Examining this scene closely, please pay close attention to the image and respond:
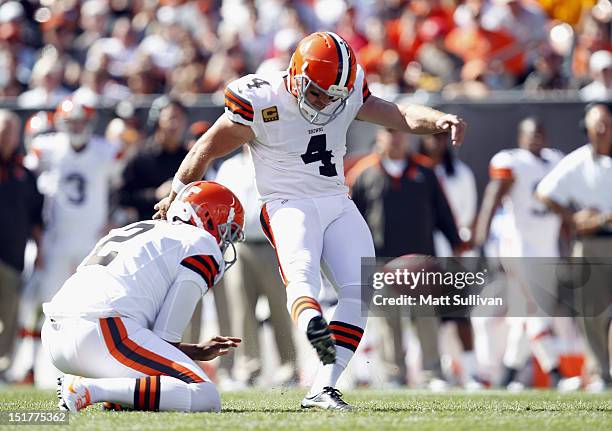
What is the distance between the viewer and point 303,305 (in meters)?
5.46

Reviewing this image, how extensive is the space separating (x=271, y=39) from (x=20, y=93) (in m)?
2.76

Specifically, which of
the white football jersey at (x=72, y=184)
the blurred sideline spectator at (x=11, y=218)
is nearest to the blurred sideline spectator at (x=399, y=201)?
the white football jersey at (x=72, y=184)

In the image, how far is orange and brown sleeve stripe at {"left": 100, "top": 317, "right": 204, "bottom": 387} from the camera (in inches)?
208

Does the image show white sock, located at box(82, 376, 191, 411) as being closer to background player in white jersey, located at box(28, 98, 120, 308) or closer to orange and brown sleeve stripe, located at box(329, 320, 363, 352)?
orange and brown sleeve stripe, located at box(329, 320, 363, 352)

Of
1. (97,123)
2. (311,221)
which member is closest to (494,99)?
(97,123)

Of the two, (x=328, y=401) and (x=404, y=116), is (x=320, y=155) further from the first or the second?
(x=328, y=401)

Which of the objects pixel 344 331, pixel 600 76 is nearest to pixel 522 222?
pixel 600 76

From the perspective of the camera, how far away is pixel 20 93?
1205cm

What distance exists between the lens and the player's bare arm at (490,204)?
956cm

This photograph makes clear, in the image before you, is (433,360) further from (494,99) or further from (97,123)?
(97,123)

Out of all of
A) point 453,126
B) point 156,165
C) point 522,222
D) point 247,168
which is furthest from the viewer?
point 156,165

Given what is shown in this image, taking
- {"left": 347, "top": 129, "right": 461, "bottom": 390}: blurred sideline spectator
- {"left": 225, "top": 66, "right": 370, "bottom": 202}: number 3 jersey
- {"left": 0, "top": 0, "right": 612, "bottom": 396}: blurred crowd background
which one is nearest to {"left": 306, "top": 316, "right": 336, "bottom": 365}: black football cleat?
{"left": 225, "top": 66, "right": 370, "bottom": 202}: number 3 jersey

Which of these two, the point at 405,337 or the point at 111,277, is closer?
the point at 111,277

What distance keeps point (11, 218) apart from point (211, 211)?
15.0ft
